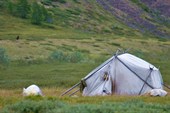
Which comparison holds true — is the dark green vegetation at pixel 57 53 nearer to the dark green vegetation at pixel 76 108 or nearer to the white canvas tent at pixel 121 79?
the dark green vegetation at pixel 76 108

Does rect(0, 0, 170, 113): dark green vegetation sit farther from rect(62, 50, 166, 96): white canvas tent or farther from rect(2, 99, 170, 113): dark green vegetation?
rect(62, 50, 166, 96): white canvas tent

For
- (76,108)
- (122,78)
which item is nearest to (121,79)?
(122,78)

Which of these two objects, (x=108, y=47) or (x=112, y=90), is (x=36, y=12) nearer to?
(x=108, y=47)

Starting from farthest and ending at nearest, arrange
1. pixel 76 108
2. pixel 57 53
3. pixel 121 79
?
pixel 57 53
pixel 121 79
pixel 76 108

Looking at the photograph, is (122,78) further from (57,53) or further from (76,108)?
(57,53)

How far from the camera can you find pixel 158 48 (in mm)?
140875

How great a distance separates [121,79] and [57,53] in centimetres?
5213

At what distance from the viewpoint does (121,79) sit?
99.7ft

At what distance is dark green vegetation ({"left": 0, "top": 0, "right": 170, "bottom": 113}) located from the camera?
20109 millimetres

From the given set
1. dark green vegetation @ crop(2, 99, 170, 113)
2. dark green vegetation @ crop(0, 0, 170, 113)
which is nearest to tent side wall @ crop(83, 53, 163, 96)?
dark green vegetation @ crop(0, 0, 170, 113)

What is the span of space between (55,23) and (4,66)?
11943cm

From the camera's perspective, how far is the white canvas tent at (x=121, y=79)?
29938mm

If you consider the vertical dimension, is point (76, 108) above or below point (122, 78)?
above

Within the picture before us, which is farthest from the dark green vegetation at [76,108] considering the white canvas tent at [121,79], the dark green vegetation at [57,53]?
the white canvas tent at [121,79]
